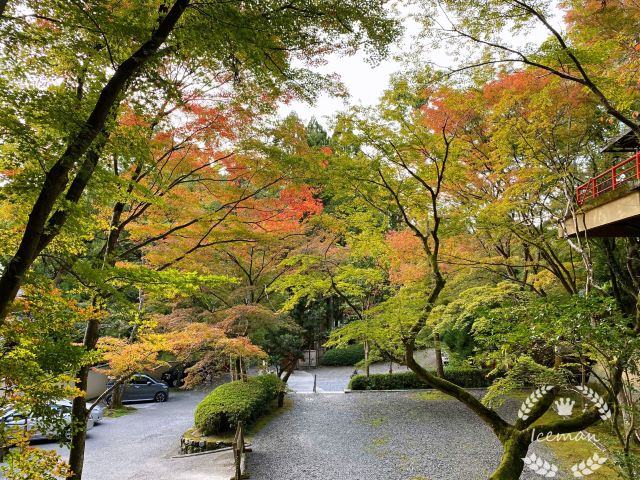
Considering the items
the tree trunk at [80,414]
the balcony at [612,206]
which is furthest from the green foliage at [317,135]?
the tree trunk at [80,414]

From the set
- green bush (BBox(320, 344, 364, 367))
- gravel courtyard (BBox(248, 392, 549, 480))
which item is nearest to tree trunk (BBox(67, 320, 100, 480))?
gravel courtyard (BBox(248, 392, 549, 480))

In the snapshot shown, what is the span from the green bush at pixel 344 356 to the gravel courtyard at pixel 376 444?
10401 mm

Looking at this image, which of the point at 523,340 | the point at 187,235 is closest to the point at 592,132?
the point at 523,340

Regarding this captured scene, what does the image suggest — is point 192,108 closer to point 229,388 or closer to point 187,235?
point 187,235

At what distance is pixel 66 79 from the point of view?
462 cm

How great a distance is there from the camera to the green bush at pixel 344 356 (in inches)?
922

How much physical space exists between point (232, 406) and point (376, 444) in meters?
3.92

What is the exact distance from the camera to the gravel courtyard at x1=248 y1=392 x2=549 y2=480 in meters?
7.42

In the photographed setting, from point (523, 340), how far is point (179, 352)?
365 inches

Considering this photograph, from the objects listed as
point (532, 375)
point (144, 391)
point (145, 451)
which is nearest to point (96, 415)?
point (145, 451)

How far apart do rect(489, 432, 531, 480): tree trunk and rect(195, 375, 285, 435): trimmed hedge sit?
258 inches

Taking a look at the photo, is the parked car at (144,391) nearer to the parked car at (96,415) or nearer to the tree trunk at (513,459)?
the parked car at (96,415)

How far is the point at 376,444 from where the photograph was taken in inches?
354

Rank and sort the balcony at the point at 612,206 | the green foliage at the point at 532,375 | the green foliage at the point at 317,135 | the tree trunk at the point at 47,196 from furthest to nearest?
the green foliage at the point at 317,135 → the balcony at the point at 612,206 → the green foliage at the point at 532,375 → the tree trunk at the point at 47,196
